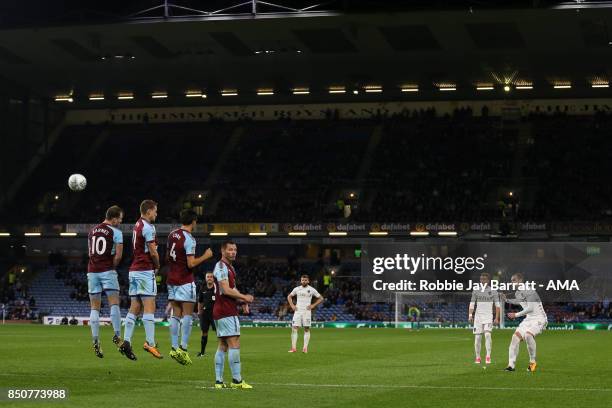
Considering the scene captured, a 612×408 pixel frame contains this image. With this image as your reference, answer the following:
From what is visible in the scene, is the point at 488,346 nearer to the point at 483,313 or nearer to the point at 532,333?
the point at 483,313

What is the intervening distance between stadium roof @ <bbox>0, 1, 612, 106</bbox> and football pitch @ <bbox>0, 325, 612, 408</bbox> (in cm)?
2654

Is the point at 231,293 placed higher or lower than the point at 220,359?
higher

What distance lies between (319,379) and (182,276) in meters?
3.17

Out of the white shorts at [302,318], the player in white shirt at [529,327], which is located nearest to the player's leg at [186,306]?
the player in white shirt at [529,327]

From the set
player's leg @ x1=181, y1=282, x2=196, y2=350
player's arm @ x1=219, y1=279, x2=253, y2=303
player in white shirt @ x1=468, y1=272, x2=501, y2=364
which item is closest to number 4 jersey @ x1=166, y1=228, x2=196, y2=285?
player's leg @ x1=181, y1=282, x2=196, y2=350

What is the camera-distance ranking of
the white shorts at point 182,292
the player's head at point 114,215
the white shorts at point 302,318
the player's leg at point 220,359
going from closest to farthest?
the player's leg at point 220,359 < the player's head at point 114,215 < the white shorts at point 182,292 < the white shorts at point 302,318

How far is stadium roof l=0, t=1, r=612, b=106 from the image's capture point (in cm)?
5281

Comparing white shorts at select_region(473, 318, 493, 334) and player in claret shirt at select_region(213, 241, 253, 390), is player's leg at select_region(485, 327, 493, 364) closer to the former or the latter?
white shorts at select_region(473, 318, 493, 334)

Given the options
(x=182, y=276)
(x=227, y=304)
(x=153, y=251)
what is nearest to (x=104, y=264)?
(x=153, y=251)

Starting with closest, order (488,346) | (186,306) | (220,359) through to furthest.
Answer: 1. (220,359)
2. (186,306)
3. (488,346)

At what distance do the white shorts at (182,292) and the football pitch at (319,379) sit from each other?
4.51 feet

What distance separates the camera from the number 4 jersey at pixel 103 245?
1942cm

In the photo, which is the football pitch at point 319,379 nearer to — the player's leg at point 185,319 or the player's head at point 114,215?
the player's leg at point 185,319

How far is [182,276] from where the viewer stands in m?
19.4
